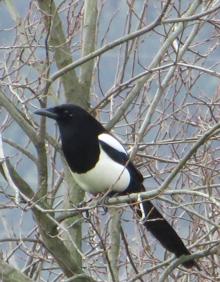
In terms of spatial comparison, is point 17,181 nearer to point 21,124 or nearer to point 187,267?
point 21,124

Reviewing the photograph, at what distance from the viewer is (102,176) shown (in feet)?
14.7

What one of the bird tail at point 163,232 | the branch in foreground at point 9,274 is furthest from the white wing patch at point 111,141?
the branch in foreground at point 9,274

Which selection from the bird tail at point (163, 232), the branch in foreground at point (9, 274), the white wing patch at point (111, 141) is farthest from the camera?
the white wing patch at point (111, 141)

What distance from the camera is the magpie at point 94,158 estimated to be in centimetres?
442

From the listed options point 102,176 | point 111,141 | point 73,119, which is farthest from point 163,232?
point 73,119

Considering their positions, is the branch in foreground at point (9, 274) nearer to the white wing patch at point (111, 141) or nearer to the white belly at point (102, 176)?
the white belly at point (102, 176)

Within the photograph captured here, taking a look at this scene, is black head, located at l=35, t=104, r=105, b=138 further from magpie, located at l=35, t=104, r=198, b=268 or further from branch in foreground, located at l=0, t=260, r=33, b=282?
branch in foreground, located at l=0, t=260, r=33, b=282

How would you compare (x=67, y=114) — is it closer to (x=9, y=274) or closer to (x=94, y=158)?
(x=94, y=158)

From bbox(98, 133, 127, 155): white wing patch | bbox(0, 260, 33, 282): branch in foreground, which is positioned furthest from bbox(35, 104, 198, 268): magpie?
bbox(0, 260, 33, 282): branch in foreground

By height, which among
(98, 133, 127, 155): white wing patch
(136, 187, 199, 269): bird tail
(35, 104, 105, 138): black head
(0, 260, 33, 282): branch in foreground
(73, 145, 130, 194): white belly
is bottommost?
(0, 260, 33, 282): branch in foreground

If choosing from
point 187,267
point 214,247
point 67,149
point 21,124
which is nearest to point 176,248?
point 187,267

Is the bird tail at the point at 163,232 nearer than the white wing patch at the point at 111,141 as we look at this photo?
Yes

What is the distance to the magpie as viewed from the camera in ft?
14.5

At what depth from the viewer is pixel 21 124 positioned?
3770 millimetres
